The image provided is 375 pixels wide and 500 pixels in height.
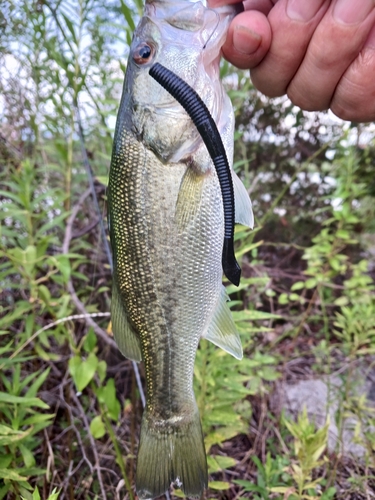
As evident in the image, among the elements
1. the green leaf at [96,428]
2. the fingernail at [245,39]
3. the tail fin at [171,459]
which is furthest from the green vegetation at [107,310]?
the fingernail at [245,39]

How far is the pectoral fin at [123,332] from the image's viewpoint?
4.12 feet

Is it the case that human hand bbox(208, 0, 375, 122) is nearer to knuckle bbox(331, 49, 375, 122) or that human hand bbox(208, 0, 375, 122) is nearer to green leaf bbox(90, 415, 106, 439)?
knuckle bbox(331, 49, 375, 122)

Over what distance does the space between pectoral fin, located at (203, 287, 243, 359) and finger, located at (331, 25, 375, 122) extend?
0.76 metres

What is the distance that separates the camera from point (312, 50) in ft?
4.07

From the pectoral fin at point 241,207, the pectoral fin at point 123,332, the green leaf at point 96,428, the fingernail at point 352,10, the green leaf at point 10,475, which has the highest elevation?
the fingernail at point 352,10

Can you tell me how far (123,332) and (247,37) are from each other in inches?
39.3

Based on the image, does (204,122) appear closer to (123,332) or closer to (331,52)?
(331,52)

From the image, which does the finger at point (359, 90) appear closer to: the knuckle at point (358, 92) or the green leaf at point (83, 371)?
the knuckle at point (358, 92)

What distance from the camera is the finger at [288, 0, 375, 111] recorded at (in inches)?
43.8

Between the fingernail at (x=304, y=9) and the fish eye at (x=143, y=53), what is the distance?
1.48ft

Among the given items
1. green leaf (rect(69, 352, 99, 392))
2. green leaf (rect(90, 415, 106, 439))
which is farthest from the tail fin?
green leaf (rect(90, 415, 106, 439))

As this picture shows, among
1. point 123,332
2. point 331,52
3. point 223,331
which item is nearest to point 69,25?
point 331,52

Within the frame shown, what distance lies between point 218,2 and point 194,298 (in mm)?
907

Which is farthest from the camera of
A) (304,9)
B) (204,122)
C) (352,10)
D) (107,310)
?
(107,310)
